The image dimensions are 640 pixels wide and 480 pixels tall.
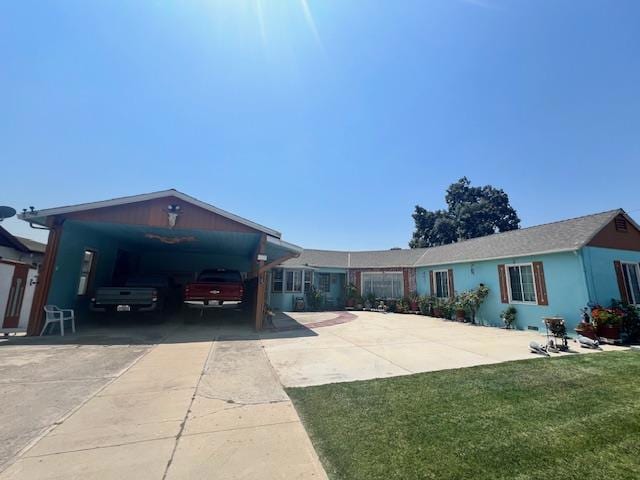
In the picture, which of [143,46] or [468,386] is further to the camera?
[143,46]

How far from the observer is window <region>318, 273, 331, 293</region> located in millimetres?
19828

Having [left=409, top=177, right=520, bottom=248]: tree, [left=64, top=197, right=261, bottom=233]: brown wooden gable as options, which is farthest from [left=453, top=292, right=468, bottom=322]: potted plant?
[left=409, top=177, right=520, bottom=248]: tree

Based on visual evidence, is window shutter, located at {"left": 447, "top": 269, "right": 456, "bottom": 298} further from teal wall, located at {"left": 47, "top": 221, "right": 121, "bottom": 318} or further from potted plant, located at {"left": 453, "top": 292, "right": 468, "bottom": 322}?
teal wall, located at {"left": 47, "top": 221, "right": 121, "bottom": 318}

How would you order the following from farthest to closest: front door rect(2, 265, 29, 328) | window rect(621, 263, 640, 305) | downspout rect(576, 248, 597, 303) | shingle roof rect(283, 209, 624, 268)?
shingle roof rect(283, 209, 624, 268) → window rect(621, 263, 640, 305) → downspout rect(576, 248, 597, 303) → front door rect(2, 265, 29, 328)

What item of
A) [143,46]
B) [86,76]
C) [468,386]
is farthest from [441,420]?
[86,76]

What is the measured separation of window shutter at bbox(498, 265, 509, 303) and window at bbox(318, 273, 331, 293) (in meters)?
10.9

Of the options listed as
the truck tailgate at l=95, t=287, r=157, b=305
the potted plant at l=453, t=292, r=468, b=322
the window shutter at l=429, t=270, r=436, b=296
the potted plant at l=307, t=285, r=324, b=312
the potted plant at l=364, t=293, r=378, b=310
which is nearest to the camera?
the truck tailgate at l=95, t=287, r=157, b=305

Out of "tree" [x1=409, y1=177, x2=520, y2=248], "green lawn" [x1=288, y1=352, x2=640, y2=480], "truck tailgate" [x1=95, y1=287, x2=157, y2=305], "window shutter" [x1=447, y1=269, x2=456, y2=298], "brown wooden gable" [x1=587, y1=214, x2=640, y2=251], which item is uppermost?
"tree" [x1=409, y1=177, x2=520, y2=248]

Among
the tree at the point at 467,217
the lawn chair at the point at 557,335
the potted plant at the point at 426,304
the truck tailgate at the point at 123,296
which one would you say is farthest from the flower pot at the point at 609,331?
the tree at the point at 467,217

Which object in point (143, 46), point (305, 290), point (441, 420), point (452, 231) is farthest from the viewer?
point (452, 231)

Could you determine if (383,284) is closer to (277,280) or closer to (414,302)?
(414,302)

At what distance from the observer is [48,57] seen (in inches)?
275

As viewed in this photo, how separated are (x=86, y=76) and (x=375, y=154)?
407 inches

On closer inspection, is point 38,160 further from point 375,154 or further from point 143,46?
point 375,154
